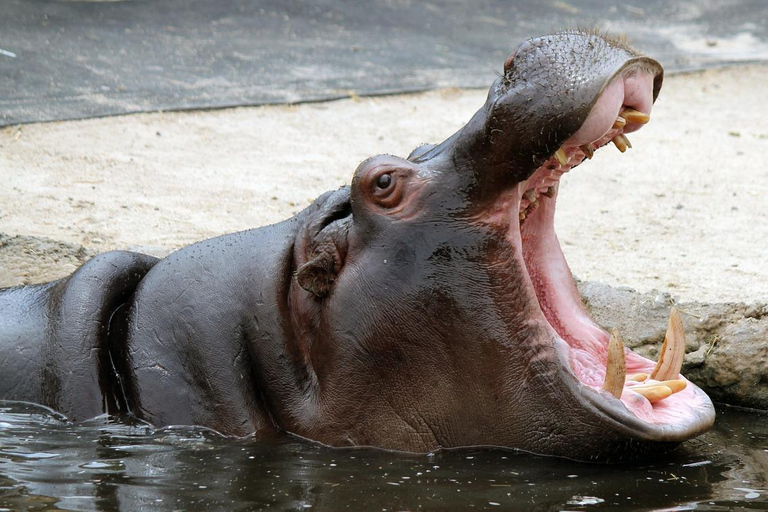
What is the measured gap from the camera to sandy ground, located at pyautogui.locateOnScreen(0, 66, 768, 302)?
6031mm

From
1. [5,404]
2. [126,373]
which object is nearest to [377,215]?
[126,373]

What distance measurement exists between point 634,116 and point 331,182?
4.70 meters

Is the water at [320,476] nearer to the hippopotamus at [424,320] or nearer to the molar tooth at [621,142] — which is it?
the hippopotamus at [424,320]

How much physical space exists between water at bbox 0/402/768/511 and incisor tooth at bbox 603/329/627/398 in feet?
0.88

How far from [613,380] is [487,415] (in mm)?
402

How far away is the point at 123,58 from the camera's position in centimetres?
1086

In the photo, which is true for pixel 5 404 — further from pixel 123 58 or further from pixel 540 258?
pixel 123 58

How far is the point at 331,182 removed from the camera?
314 inches

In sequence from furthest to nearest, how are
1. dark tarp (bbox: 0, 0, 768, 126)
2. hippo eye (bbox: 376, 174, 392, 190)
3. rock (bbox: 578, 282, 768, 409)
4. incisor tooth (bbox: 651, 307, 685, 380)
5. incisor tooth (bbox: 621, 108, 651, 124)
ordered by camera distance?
dark tarp (bbox: 0, 0, 768, 126)
rock (bbox: 578, 282, 768, 409)
incisor tooth (bbox: 651, 307, 685, 380)
hippo eye (bbox: 376, 174, 392, 190)
incisor tooth (bbox: 621, 108, 651, 124)

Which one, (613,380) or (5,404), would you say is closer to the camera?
(613,380)

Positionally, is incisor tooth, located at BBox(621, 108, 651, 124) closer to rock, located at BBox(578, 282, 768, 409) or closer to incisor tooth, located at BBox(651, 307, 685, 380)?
incisor tooth, located at BBox(651, 307, 685, 380)

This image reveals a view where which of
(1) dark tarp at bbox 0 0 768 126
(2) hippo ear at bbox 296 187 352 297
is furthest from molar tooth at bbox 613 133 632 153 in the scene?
(1) dark tarp at bbox 0 0 768 126

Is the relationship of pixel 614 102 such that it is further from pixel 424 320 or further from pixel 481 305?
pixel 424 320

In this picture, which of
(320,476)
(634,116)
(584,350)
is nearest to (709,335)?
(584,350)
